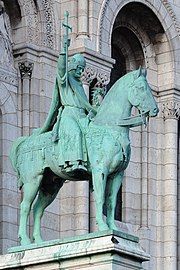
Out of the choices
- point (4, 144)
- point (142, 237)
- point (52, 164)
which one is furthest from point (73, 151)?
point (142, 237)

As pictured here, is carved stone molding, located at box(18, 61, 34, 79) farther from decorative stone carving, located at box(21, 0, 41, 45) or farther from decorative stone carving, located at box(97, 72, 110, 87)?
decorative stone carving, located at box(97, 72, 110, 87)

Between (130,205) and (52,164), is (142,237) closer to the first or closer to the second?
(130,205)

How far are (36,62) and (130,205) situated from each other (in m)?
4.87

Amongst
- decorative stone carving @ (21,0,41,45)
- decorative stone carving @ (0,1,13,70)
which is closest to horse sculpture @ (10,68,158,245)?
decorative stone carving @ (0,1,13,70)

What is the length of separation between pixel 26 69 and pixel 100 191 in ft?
24.8

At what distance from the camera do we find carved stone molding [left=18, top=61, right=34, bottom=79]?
112 ft

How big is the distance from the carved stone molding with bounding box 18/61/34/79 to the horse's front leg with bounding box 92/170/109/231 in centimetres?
732

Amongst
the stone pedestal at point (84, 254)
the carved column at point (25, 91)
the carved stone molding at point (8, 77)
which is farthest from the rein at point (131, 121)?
the carved column at point (25, 91)

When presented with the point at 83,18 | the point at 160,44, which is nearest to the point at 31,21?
the point at 83,18

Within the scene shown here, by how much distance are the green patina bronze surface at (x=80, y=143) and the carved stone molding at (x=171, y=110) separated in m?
9.62

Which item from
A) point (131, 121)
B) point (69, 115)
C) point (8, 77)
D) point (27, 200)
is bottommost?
point (27, 200)

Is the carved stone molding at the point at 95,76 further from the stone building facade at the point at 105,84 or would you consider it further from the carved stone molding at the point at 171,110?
the carved stone molding at the point at 171,110

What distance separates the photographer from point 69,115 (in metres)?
28.0

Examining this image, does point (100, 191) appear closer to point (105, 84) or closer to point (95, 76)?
point (95, 76)
